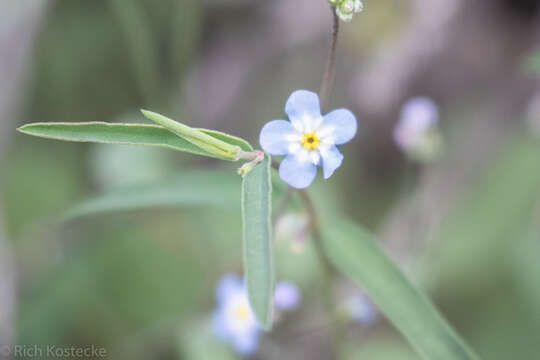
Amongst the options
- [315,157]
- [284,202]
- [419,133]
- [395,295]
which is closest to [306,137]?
[315,157]

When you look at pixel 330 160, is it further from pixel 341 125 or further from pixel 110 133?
pixel 110 133

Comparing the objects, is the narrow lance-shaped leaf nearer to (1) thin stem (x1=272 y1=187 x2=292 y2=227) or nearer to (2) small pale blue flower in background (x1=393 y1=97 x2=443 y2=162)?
(1) thin stem (x1=272 y1=187 x2=292 y2=227)

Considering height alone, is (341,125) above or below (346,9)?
below

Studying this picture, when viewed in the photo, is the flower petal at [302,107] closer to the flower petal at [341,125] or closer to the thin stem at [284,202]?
the flower petal at [341,125]

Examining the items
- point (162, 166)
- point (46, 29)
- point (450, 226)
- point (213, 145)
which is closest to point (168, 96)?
point (162, 166)

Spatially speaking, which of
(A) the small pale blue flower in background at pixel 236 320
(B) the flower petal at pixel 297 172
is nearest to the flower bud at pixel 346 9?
(B) the flower petal at pixel 297 172

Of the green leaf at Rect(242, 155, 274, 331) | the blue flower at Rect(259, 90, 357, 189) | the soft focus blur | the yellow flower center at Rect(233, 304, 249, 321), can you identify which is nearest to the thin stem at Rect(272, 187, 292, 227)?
the blue flower at Rect(259, 90, 357, 189)
